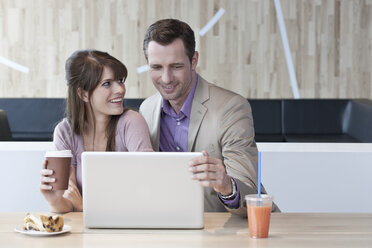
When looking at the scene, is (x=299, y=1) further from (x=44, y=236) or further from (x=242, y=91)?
(x=44, y=236)

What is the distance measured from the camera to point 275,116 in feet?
17.8

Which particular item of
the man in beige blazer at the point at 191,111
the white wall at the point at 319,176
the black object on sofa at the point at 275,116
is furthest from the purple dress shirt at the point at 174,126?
the black object on sofa at the point at 275,116

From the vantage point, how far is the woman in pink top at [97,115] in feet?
6.97

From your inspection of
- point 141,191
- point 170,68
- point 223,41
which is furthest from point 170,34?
point 223,41

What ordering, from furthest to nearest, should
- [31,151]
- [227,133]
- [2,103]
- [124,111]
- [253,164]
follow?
[2,103] → [31,151] → [124,111] → [227,133] → [253,164]

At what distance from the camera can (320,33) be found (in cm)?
566

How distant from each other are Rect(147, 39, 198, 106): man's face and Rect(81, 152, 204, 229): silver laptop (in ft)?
2.38

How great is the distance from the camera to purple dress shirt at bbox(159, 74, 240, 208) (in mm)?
2240

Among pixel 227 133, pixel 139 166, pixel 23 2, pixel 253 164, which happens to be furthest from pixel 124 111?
pixel 23 2

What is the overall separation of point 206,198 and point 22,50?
4.16 metres

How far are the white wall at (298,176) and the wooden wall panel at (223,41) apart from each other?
302 centimetres

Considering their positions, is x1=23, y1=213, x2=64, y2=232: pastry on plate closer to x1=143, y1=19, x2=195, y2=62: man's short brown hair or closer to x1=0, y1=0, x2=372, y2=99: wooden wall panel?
x1=143, y1=19, x2=195, y2=62: man's short brown hair

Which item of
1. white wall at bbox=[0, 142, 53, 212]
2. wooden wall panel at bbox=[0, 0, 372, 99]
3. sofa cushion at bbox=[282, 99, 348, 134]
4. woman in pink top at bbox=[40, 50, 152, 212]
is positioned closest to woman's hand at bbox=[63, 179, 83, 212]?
woman in pink top at bbox=[40, 50, 152, 212]

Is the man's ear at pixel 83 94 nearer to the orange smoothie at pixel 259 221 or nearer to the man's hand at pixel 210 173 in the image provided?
the man's hand at pixel 210 173
